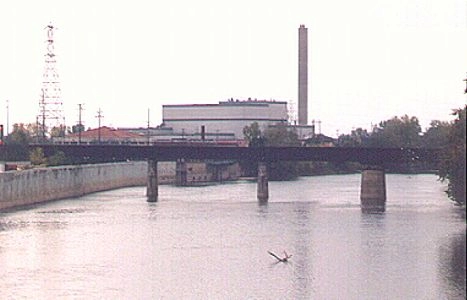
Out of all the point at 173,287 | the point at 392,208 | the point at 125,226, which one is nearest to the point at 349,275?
the point at 173,287

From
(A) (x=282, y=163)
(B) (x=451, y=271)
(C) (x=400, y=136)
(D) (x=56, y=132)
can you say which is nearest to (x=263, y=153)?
(A) (x=282, y=163)

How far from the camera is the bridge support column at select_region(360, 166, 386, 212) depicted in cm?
9762

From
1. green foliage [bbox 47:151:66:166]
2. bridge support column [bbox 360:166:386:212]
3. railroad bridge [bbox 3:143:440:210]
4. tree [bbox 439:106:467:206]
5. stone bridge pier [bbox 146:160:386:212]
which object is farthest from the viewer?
green foliage [bbox 47:151:66:166]

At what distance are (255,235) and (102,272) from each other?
1716 cm

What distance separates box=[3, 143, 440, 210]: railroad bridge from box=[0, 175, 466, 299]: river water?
621 centimetres

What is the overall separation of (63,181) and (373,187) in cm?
2962

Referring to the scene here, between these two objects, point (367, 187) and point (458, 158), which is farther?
point (367, 187)

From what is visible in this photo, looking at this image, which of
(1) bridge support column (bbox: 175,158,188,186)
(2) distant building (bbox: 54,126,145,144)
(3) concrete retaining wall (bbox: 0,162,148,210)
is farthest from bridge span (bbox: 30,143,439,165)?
(2) distant building (bbox: 54,126,145,144)

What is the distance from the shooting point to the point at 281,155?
344 ft

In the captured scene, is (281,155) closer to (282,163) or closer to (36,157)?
(36,157)

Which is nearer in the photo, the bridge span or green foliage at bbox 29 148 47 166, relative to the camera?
the bridge span

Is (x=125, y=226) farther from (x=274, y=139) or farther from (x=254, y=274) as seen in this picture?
(x=274, y=139)

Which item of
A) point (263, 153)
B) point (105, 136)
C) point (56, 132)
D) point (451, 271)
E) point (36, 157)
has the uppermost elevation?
point (56, 132)

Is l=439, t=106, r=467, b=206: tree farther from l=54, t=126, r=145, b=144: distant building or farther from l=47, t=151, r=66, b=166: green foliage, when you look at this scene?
l=54, t=126, r=145, b=144: distant building
